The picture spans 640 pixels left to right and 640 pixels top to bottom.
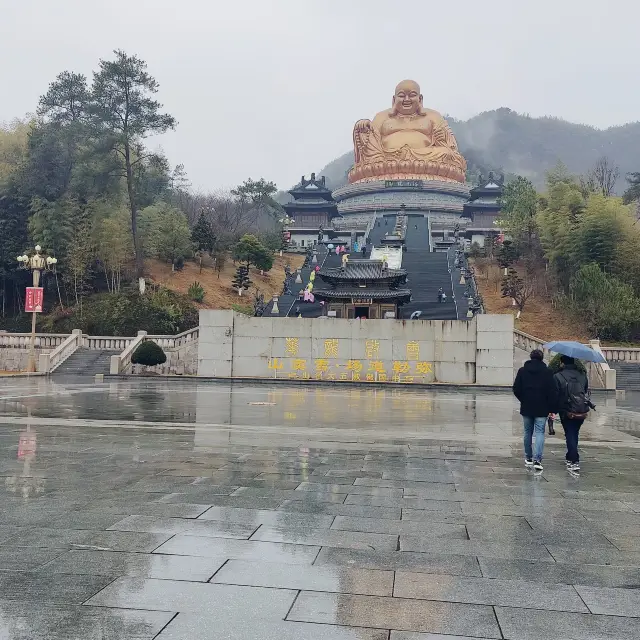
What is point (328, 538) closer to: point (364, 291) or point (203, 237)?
point (364, 291)

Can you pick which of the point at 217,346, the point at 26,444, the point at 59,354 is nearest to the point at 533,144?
the point at 217,346

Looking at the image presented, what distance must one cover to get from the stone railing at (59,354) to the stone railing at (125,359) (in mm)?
2571

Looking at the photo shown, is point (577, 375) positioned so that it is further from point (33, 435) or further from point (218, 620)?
point (33, 435)

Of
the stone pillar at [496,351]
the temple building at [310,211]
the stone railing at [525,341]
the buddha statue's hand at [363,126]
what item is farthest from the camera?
the temple building at [310,211]

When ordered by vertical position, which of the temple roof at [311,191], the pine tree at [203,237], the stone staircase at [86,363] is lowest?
the stone staircase at [86,363]

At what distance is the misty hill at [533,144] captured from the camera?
521 ft

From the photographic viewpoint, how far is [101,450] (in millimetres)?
7625

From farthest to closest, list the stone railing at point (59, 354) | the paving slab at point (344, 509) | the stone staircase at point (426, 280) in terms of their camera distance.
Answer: the stone staircase at point (426, 280), the stone railing at point (59, 354), the paving slab at point (344, 509)

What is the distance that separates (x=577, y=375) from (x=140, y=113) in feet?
119

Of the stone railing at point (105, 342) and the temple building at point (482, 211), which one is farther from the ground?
the temple building at point (482, 211)

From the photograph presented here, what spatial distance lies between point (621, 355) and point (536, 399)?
72.5 ft

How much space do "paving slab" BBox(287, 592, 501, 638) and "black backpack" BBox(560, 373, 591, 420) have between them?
4.40 metres

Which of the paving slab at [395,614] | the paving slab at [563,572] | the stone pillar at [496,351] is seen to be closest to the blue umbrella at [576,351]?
the paving slab at [563,572]

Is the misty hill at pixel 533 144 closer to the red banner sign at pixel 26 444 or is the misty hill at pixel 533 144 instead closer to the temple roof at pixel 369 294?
the temple roof at pixel 369 294
